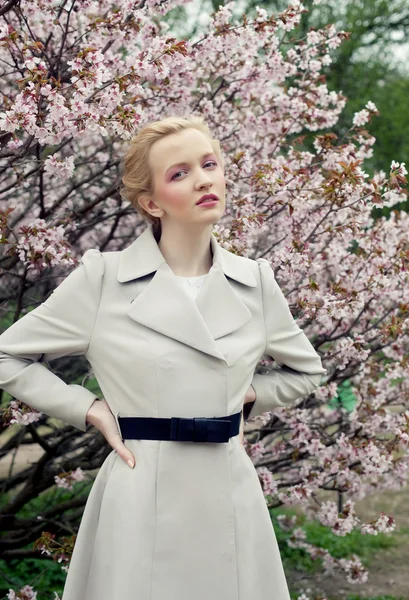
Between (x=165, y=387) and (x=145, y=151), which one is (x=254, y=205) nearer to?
(x=145, y=151)

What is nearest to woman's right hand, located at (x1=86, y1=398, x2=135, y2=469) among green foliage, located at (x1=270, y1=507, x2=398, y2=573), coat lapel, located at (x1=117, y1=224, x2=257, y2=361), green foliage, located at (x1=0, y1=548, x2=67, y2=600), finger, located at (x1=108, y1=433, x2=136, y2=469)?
finger, located at (x1=108, y1=433, x2=136, y2=469)

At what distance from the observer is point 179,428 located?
2.02 meters

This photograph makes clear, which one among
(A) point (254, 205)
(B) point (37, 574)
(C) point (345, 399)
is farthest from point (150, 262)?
(B) point (37, 574)

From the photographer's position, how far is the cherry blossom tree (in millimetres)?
2902

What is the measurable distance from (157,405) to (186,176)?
648 mm

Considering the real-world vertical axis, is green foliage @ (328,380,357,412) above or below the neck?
below

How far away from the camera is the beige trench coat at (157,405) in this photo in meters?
2.02

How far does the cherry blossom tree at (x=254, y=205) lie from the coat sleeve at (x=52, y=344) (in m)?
0.74

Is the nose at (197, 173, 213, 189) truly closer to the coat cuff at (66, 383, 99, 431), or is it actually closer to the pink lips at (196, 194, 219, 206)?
the pink lips at (196, 194, 219, 206)

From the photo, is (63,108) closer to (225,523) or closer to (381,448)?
(225,523)

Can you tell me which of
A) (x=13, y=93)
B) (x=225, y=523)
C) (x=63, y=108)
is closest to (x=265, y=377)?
(x=225, y=523)

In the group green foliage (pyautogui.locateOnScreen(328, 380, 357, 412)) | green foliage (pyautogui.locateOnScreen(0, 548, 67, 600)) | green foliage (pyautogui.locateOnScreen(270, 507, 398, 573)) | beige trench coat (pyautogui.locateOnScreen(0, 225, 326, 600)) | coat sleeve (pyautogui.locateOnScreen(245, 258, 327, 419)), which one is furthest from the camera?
green foliage (pyautogui.locateOnScreen(270, 507, 398, 573))

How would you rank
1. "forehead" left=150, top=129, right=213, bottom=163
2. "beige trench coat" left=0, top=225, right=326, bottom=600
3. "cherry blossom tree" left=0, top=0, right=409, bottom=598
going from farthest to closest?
"cherry blossom tree" left=0, top=0, right=409, bottom=598, "forehead" left=150, top=129, right=213, bottom=163, "beige trench coat" left=0, top=225, right=326, bottom=600

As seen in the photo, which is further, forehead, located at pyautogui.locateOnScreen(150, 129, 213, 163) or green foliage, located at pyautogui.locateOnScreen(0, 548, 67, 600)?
green foliage, located at pyautogui.locateOnScreen(0, 548, 67, 600)
